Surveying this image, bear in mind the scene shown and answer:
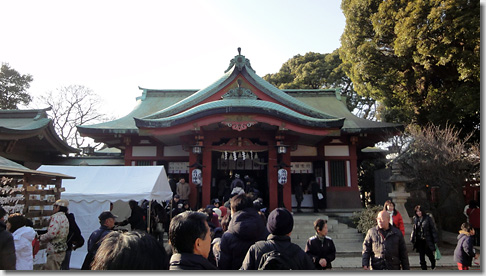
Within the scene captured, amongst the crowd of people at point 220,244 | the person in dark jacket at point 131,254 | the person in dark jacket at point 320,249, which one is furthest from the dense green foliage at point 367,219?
the person in dark jacket at point 131,254

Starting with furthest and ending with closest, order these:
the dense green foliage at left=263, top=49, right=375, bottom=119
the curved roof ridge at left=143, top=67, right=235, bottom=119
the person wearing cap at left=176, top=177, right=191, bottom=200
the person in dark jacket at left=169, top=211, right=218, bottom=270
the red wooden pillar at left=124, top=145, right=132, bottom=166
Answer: the dense green foliage at left=263, top=49, right=375, bottom=119
the red wooden pillar at left=124, top=145, right=132, bottom=166
the curved roof ridge at left=143, top=67, right=235, bottom=119
the person wearing cap at left=176, top=177, right=191, bottom=200
the person in dark jacket at left=169, top=211, right=218, bottom=270

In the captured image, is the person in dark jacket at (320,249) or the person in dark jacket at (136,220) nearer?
the person in dark jacket at (320,249)

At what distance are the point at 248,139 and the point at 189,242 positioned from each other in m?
10.8

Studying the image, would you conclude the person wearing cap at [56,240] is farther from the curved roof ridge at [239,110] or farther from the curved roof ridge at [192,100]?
the curved roof ridge at [192,100]

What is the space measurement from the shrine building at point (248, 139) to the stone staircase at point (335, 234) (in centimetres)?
118

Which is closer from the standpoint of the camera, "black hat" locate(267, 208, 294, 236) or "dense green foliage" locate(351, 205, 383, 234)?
"black hat" locate(267, 208, 294, 236)

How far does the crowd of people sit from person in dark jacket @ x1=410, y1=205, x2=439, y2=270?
0.02 meters

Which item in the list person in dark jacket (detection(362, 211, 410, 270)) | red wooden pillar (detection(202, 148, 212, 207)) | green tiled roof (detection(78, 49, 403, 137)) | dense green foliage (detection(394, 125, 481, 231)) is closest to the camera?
person in dark jacket (detection(362, 211, 410, 270))

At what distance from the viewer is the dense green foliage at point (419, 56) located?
10648 mm

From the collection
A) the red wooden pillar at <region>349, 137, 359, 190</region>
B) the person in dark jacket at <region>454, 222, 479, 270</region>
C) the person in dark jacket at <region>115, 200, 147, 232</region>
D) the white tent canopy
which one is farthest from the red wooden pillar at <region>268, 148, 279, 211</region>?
the person in dark jacket at <region>454, 222, 479, 270</region>

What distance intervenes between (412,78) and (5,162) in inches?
556

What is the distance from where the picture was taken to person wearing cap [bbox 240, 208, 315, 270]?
267cm

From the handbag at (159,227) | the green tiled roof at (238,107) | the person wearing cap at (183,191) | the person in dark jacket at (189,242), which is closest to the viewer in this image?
the person in dark jacket at (189,242)

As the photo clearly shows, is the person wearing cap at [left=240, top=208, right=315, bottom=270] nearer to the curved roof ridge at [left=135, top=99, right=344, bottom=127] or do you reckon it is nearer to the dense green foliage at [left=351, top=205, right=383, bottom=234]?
the dense green foliage at [left=351, top=205, right=383, bottom=234]
